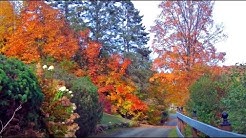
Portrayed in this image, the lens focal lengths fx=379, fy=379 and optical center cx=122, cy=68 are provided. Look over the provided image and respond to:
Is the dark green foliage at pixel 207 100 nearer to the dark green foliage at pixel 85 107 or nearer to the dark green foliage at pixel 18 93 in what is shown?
the dark green foliage at pixel 85 107

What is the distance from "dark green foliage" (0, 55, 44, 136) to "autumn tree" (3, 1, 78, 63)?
15.6 m

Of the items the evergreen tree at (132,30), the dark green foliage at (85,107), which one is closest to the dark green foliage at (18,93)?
the dark green foliage at (85,107)

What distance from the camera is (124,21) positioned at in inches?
1741

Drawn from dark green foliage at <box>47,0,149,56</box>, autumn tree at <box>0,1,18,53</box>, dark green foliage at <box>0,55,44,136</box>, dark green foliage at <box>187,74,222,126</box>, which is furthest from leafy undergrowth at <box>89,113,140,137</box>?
dark green foliage at <box>47,0,149,56</box>

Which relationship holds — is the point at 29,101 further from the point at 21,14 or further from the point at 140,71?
the point at 140,71

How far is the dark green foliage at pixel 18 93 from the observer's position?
8031mm

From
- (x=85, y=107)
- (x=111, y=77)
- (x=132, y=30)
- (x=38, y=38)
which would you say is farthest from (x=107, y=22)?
(x=85, y=107)

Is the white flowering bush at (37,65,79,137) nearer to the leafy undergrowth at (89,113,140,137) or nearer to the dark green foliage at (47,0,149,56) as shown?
the leafy undergrowth at (89,113,140,137)

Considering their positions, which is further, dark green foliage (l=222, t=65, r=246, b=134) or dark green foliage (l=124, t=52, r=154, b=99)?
dark green foliage (l=124, t=52, r=154, b=99)

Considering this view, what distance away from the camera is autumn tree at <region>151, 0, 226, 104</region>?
24.0m

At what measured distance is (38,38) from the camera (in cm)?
2636

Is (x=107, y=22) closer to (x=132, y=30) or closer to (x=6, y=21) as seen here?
(x=132, y=30)

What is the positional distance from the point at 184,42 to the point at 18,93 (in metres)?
17.6

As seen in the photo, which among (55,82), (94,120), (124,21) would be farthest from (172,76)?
(124,21)
